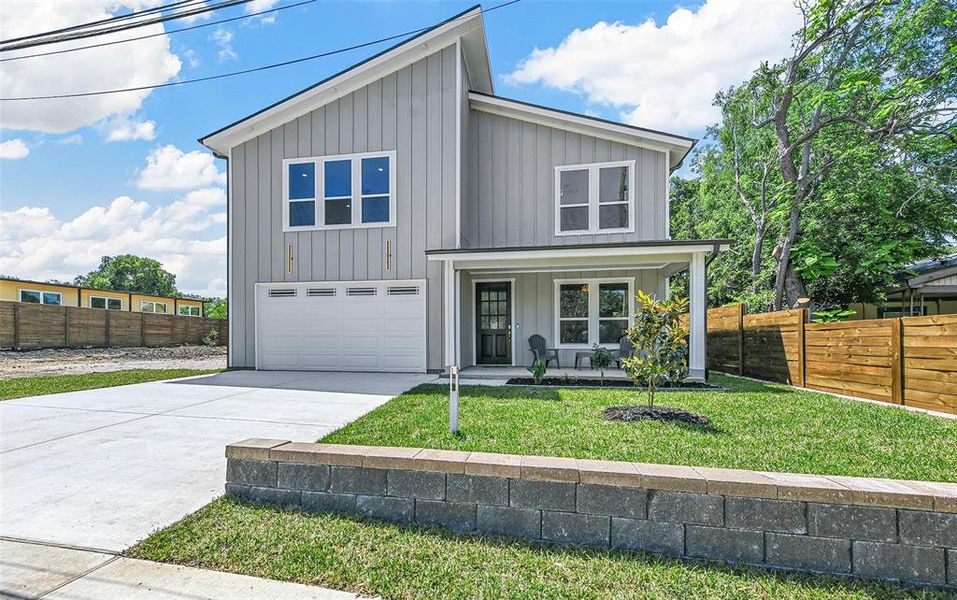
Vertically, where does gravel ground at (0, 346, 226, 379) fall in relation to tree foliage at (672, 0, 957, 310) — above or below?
below

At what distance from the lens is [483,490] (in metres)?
2.94

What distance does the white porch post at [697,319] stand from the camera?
844 centimetres

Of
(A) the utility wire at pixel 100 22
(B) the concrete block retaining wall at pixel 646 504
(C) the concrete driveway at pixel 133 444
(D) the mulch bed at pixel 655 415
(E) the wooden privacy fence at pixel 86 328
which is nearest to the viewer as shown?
(B) the concrete block retaining wall at pixel 646 504

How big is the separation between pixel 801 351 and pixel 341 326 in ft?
30.7

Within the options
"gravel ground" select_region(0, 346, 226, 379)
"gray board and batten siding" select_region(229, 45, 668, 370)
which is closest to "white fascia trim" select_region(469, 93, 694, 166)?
"gray board and batten siding" select_region(229, 45, 668, 370)

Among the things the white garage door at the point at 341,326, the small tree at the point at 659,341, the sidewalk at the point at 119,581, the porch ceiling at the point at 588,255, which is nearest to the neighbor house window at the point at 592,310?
the porch ceiling at the point at 588,255

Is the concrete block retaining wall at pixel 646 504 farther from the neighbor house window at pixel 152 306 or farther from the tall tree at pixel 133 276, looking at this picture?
the tall tree at pixel 133 276

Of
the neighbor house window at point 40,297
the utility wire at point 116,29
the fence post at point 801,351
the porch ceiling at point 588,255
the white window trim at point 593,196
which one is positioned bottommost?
the fence post at point 801,351

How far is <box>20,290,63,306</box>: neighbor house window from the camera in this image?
20.4 m

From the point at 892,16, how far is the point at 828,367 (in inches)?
457

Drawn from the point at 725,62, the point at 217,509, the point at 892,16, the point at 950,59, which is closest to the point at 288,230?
the point at 217,509

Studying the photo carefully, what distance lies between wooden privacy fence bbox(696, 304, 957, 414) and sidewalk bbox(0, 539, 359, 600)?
7475 mm

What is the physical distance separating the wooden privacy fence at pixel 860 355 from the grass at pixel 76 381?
12.2 meters

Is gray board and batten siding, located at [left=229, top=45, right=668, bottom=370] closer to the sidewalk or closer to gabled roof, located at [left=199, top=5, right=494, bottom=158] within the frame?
gabled roof, located at [left=199, top=5, right=494, bottom=158]
